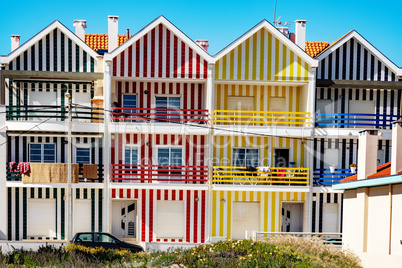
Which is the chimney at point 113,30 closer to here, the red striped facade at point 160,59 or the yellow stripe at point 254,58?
the red striped facade at point 160,59

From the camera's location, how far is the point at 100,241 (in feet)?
81.7

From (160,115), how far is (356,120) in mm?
11193

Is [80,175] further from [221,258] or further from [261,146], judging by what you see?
[221,258]

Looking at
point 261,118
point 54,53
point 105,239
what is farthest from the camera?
point 261,118

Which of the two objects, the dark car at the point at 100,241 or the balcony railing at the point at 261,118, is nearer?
the dark car at the point at 100,241

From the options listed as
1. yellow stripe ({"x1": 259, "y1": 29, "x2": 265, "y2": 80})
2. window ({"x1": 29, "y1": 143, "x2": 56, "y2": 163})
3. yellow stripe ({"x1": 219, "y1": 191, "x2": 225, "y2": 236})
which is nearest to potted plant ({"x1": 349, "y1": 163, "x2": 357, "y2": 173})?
yellow stripe ({"x1": 259, "y1": 29, "x2": 265, "y2": 80})

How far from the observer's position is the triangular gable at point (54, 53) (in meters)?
28.8

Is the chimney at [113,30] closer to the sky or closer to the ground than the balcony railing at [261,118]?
closer to the sky

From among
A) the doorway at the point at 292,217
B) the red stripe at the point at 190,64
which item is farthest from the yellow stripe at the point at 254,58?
the doorway at the point at 292,217

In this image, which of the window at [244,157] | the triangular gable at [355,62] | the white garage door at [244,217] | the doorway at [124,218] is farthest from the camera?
the triangular gable at [355,62]

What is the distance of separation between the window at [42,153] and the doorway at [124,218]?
4.37m

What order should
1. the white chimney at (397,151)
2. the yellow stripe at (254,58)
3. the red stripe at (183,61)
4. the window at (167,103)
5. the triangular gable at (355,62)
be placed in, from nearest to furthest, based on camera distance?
1. the white chimney at (397,151)
2. the red stripe at (183,61)
3. the yellow stripe at (254,58)
4. the window at (167,103)
5. the triangular gable at (355,62)

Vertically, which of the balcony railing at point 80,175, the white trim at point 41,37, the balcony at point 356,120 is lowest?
the balcony railing at point 80,175

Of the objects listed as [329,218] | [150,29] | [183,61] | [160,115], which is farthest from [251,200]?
[150,29]
